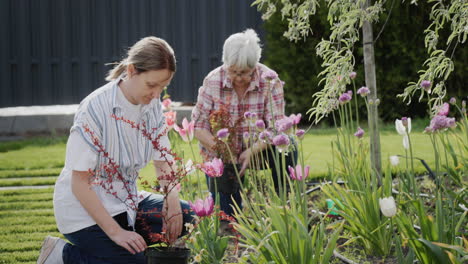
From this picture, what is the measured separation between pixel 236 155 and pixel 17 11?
6.62 meters

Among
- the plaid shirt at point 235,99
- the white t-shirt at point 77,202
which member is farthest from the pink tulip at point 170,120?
the plaid shirt at point 235,99

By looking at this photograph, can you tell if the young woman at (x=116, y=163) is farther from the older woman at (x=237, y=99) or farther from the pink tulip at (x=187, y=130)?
the older woman at (x=237, y=99)

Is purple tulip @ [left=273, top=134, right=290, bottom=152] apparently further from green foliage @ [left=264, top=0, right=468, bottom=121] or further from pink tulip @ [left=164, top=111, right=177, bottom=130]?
green foliage @ [left=264, top=0, right=468, bottom=121]

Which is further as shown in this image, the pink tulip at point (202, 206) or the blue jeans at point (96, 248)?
the blue jeans at point (96, 248)

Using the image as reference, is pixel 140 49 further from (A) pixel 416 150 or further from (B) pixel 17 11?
(B) pixel 17 11

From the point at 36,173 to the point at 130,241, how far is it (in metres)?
3.32

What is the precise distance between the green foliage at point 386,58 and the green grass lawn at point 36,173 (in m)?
0.77

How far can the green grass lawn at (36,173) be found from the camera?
11.4ft

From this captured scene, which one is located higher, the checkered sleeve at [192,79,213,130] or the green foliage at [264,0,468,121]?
the green foliage at [264,0,468,121]

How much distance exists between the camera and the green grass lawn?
3.47 meters

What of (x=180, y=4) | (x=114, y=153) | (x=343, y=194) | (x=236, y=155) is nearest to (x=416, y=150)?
(x=236, y=155)

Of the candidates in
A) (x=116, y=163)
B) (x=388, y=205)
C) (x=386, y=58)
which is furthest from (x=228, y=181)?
(x=386, y=58)

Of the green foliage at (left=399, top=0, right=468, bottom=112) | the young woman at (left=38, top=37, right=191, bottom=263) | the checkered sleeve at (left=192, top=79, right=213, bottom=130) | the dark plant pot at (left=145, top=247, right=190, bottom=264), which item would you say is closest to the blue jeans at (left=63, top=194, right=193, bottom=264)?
the young woman at (left=38, top=37, right=191, bottom=263)

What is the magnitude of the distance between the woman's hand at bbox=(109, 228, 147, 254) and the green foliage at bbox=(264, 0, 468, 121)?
520 cm
